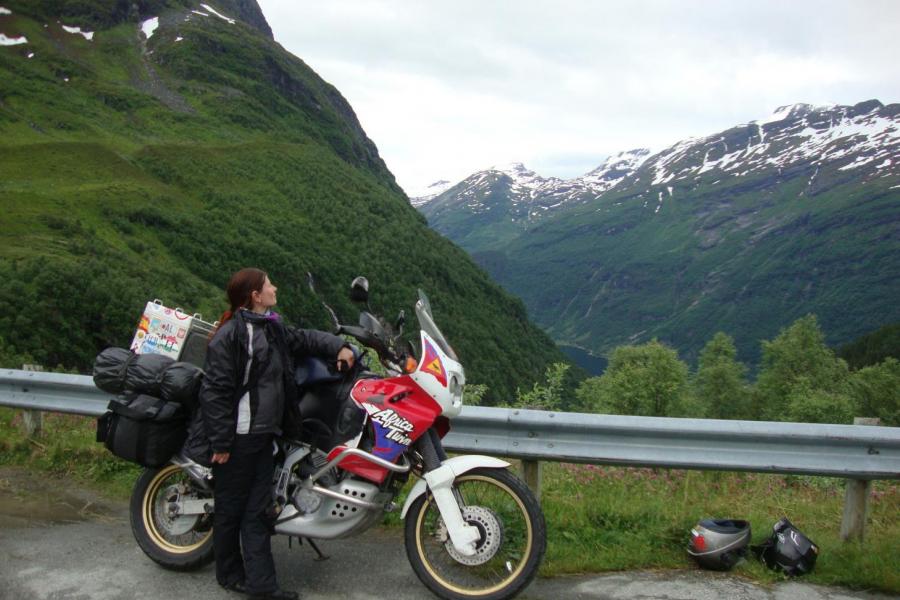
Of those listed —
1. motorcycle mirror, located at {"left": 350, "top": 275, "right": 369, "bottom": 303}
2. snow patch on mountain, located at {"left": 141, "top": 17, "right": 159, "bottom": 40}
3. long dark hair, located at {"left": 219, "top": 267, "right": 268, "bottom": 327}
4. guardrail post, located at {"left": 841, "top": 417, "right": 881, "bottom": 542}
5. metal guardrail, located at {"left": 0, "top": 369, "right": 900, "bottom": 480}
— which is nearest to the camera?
motorcycle mirror, located at {"left": 350, "top": 275, "right": 369, "bottom": 303}

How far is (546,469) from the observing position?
6379 mm

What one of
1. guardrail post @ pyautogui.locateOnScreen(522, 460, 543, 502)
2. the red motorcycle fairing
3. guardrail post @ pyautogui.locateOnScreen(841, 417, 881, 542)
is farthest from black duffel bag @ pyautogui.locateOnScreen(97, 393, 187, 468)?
guardrail post @ pyautogui.locateOnScreen(841, 417, 881, 542)

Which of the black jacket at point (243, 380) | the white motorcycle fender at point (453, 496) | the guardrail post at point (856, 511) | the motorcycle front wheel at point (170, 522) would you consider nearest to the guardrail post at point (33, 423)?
the motorcycle front wheel at point (170, 522)

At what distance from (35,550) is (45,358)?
126ft

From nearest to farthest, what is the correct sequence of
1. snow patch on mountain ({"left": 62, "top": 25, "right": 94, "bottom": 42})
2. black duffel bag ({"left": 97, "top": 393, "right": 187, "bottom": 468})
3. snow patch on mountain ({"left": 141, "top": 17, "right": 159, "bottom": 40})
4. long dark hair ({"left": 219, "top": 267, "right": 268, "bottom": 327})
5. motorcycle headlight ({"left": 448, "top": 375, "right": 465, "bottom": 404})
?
motorcycle headlight ({"left": 448, "top": 375, "right": 465, "bottom": 404})
long dark hair ({"left": 219, "top": 267, "right": 268, "bottom": 327})
black duffel bag ({"left": 97, "top": 393, "right": 187, "bottom": 468})
snow patch on mountain ({"left": 62, "top": 25, "right": 94, "bottom": 42})
snow patch on mountain ({"left": 141, "top": 17, "right": 159, "bottom": 40})

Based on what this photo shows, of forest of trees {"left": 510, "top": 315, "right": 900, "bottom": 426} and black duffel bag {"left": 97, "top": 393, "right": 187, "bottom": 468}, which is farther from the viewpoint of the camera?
forest of trees {"left": 510, "top": 315, "right": 900, "bottom": 426}

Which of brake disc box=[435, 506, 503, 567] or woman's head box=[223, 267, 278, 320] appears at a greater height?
woman's head box=[223, 267, 278, 320]

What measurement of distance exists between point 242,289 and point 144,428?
Answer: 108 cm

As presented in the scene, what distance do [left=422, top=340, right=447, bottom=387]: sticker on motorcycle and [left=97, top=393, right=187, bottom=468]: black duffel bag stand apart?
1.61m

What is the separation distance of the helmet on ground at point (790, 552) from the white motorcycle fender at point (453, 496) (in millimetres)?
1917

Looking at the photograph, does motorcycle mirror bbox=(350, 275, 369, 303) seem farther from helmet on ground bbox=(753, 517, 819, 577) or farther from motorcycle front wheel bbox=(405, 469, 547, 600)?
helmet on ground bbox=(753, 517, 819, 577)

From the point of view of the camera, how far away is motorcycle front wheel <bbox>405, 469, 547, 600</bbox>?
13.4 feet

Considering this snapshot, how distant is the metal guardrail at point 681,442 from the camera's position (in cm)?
483

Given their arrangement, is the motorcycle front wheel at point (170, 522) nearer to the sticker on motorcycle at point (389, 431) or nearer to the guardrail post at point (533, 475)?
the sticker on motorcycle at point (389, 431)
